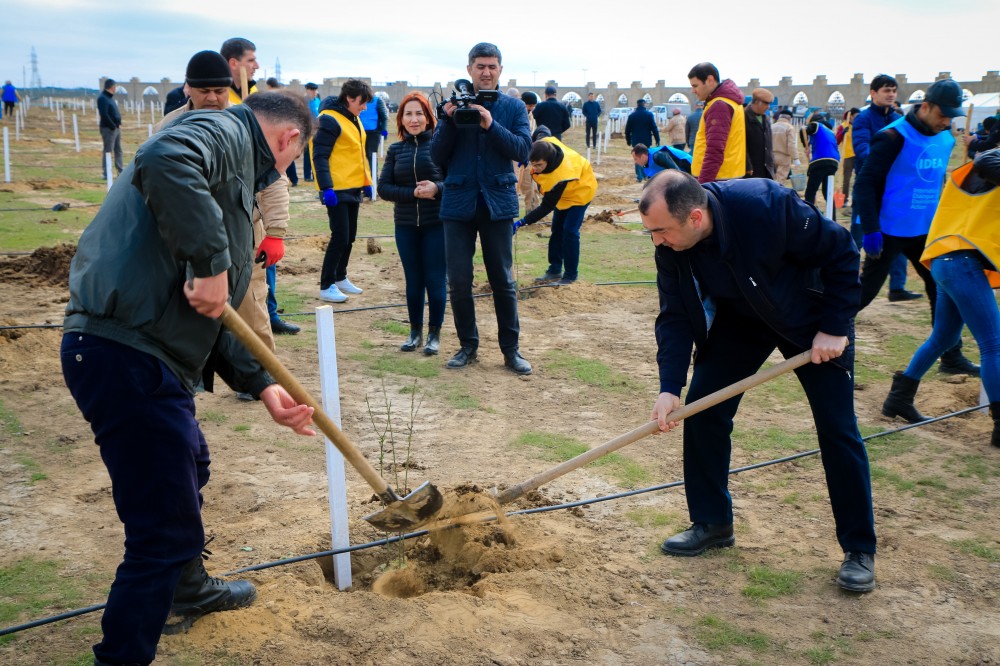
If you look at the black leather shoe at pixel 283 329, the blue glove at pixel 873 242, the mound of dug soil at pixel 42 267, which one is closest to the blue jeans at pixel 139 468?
the black leather shoe at pixel 283 329

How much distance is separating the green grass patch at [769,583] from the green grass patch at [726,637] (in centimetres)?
27

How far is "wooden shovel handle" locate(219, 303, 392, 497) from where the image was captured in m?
2.81

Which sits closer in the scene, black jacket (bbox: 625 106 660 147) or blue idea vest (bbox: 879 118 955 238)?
blue idea vest (bbox: 879 118 955 238)

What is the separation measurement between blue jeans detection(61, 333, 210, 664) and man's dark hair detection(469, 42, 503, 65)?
4194 millimetres

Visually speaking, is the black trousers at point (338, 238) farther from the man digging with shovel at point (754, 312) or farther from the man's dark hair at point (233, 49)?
the man digging with shovel at point (754, 312)

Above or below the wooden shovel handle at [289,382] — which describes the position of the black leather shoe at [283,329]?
below

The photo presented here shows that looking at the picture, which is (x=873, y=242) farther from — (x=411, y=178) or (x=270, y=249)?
(x=270, y=249)

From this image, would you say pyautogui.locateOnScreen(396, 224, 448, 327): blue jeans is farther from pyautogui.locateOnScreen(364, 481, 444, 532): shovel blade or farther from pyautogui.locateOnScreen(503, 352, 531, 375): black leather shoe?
pyautogui.locateOnScreen(364, 481, 444, 532): shovel blade

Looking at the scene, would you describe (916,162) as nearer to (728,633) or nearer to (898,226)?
(898,226)

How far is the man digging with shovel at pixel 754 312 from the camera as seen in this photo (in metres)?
3.38

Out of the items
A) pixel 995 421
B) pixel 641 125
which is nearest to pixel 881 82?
pixel 995 421

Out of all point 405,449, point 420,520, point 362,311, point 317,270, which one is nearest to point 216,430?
point 405,449

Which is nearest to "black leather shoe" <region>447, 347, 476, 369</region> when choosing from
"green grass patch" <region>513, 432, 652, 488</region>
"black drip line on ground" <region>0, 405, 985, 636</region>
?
"green grass patch" <region>513, 432, 652, 488</region>

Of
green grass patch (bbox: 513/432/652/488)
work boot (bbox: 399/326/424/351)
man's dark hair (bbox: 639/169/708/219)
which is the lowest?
green grass patch (bbox: 513/432/652/488)
